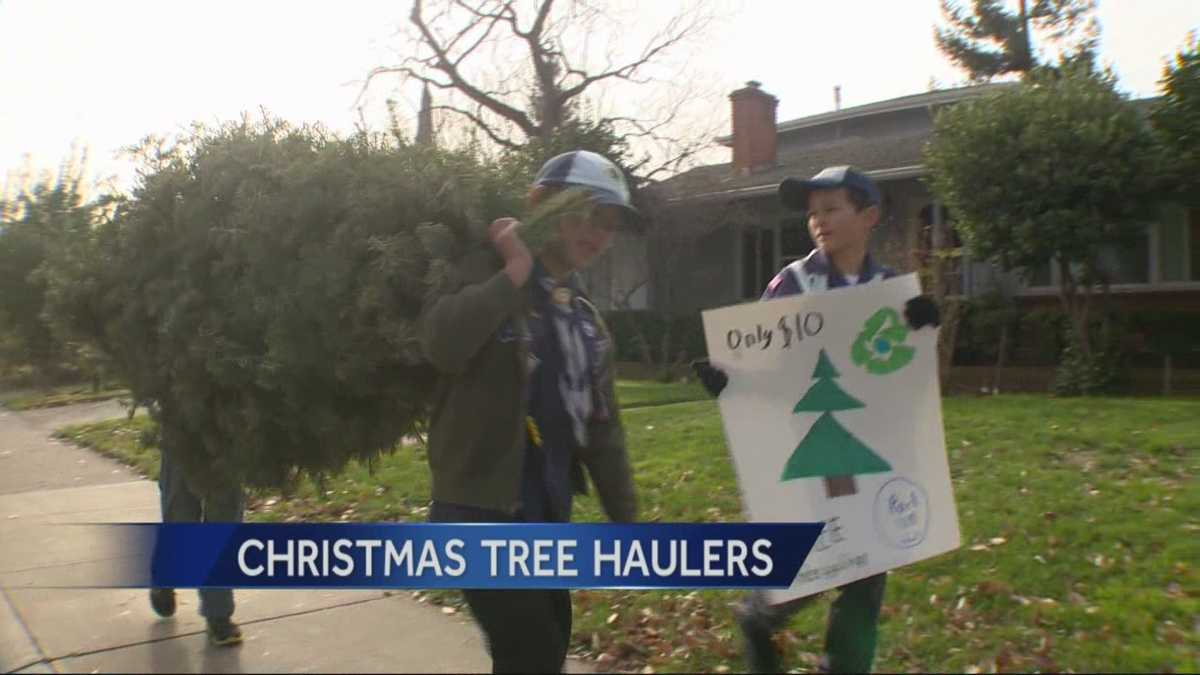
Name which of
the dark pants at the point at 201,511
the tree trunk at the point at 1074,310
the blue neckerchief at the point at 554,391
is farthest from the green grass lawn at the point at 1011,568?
the tree trunk at the point at 1074,310

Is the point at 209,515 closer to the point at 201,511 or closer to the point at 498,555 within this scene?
the point at 201,511

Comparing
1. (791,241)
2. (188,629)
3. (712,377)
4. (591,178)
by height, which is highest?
(791,241)

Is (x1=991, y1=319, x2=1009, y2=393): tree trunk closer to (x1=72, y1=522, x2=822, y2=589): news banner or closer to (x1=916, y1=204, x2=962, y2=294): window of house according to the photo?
(x1=916, y1=204, x2=962, y2=294): window of house

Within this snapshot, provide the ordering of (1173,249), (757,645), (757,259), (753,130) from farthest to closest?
(753,130) < (757,259) < (1173,249) < (757,645)

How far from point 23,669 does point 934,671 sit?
3540 millimetres

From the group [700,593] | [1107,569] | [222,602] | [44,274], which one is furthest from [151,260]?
[1107,569]

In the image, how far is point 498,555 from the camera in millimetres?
2543

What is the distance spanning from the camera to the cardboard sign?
3008 millimetres

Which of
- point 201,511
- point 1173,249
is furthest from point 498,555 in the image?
point 1173,249

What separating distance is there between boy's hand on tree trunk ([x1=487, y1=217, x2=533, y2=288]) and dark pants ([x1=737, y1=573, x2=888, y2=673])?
1.41 metres

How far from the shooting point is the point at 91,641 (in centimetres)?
413

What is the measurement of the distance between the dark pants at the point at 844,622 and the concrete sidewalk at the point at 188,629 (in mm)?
971

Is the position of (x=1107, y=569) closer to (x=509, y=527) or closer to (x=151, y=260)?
(x=509, y=527)

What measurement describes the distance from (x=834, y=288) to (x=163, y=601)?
3.24m
